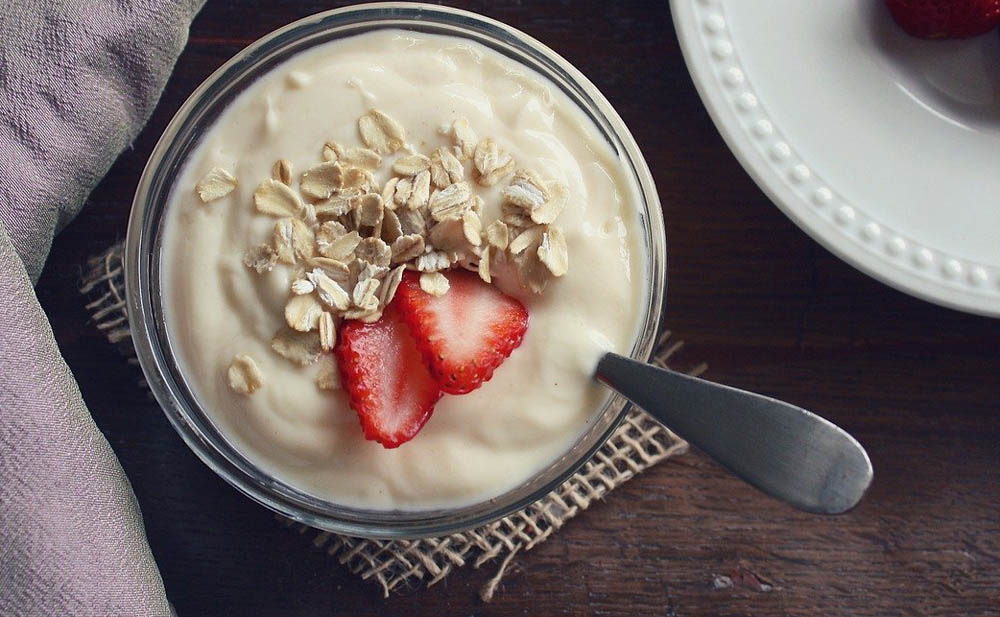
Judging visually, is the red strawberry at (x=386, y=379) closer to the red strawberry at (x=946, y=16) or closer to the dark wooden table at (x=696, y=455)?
the dark wooden table at (x=696, y=455)

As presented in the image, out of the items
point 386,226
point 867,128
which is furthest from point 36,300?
point 867,128

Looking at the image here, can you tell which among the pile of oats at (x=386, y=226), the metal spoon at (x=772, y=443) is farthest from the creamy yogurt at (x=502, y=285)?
the metal spoon at (x=772, y=443)

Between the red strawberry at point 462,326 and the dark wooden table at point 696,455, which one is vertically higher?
the red strawberry at point 462,326

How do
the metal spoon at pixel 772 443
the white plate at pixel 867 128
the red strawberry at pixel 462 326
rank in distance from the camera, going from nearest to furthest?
the metal spoon at pixel 772 443
the red strawberry at pixel 462 326
the white plate at pixel 867 128

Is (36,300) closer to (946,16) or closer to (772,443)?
(772,443)

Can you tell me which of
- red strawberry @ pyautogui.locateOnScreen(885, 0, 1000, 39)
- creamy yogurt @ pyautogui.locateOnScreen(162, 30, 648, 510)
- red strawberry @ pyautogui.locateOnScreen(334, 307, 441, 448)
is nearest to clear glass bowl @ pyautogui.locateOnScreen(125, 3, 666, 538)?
creamy yogurt @ pyautogui.locateOnScreen(162, 30, 648, 510)

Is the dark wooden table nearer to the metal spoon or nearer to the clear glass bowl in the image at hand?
the clear glass bowl

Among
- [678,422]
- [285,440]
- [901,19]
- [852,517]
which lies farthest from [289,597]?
[901,19]
